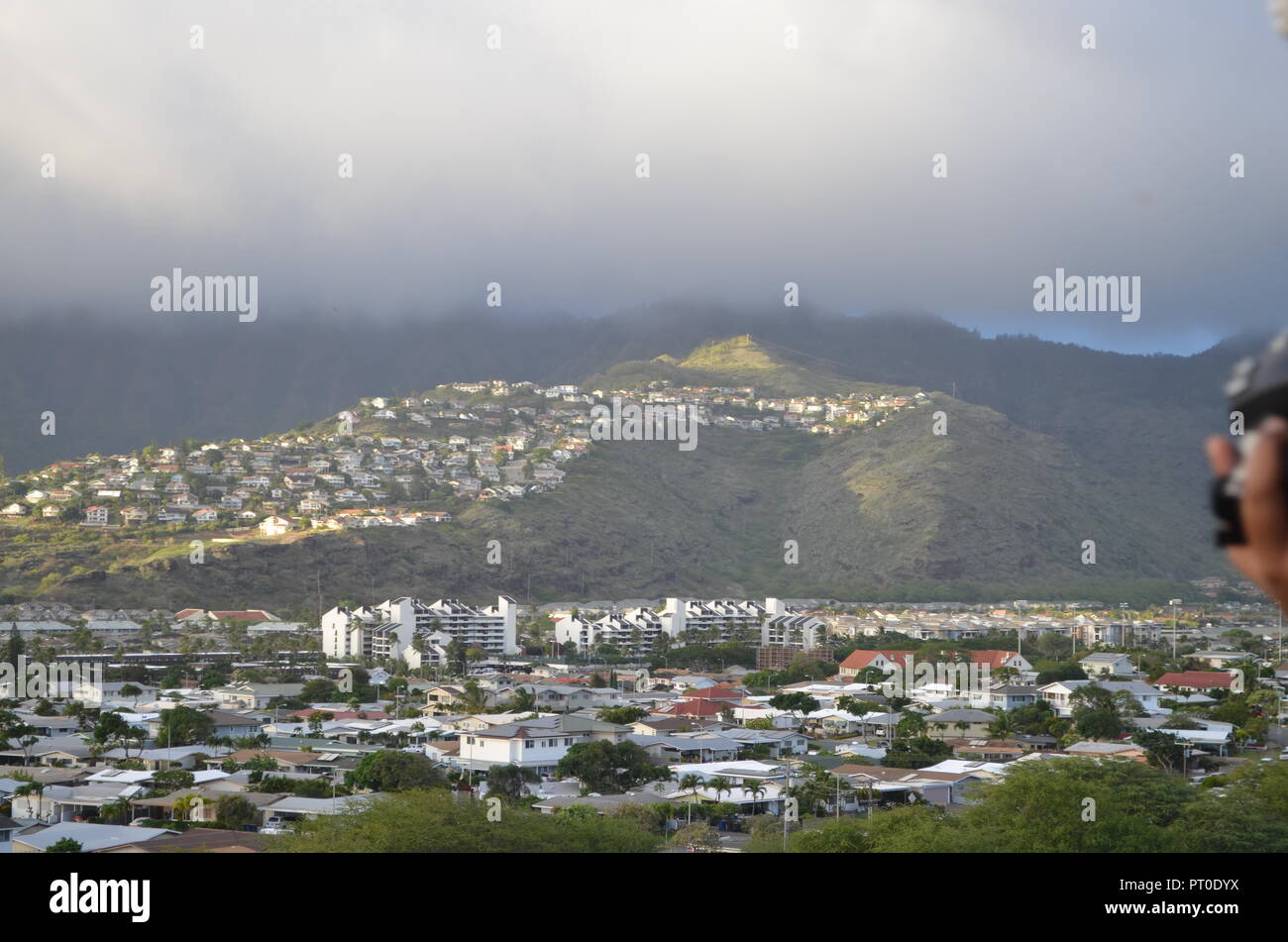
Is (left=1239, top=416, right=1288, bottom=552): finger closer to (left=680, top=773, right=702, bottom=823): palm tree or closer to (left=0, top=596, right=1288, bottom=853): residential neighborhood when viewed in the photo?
(left=0, top=596, right=1288, bottom=853): residential neighborhood

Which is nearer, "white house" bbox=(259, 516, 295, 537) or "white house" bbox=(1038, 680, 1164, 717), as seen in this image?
"white house" bbox=(1038, 680, 1164, 717)

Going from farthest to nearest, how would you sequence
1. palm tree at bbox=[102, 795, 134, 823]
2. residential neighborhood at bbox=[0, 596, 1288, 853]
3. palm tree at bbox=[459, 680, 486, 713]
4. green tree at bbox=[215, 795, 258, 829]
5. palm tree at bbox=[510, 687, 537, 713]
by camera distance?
1. palm tree at bbox=[459, 680, 486, 713]
2. palm tree at bbox=[510, 687, 537, 713]
3. palm tree at bbox=[102, 795, 134, 823]
4. residential neighborhood at bbox=[0, 596, 1288, 853]
5. green tree at bbox=[215, 795, 258, 829]

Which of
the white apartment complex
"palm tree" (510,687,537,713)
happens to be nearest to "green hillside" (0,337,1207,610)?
the white apartment complex

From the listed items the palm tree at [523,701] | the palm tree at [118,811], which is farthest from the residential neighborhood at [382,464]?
the palm tree at [118,811]

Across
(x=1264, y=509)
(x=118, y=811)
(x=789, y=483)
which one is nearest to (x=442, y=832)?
(x=118, y=811)

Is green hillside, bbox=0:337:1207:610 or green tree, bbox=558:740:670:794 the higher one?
green hillside, bbox=0:337:1207:610
